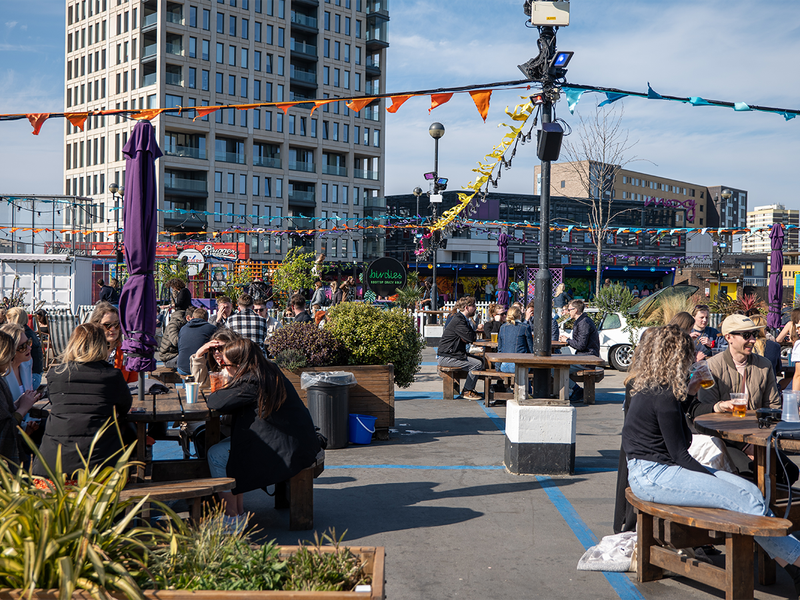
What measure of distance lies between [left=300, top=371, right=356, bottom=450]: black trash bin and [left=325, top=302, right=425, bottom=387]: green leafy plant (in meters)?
0.73

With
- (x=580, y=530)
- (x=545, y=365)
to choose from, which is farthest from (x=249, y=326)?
(x=580, y=530)

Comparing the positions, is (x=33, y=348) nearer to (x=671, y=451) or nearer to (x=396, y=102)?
(x=396, y=102)

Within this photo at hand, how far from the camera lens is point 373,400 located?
8.34 m

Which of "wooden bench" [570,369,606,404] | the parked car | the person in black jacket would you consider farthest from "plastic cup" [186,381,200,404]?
the parked car

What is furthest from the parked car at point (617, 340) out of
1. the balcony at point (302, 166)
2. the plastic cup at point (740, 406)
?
the balcony at point (302, 166)

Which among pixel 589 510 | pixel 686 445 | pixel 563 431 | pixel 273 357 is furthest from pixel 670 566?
pixel 273 357

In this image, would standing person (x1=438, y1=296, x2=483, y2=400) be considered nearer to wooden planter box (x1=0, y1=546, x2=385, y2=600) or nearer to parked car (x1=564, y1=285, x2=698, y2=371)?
parked car (x1=564, y1=285, x2=698, y2=371)

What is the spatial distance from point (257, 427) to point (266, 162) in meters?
62.8

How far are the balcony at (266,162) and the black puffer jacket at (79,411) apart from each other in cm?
→ 6207

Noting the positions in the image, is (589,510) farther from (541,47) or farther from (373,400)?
(541,47)

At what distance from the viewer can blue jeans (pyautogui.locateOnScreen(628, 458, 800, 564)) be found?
406 centimetres

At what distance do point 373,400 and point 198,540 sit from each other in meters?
5.33

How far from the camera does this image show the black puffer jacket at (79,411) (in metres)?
4.45

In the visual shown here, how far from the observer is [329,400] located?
7.71 meters
